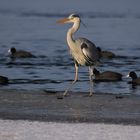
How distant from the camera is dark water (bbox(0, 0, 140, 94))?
62.7ft

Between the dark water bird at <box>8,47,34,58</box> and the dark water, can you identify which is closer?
the dark water

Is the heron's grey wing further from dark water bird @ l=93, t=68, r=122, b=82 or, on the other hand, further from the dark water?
dark water bird @ l=93, t=68, r=122, b=82

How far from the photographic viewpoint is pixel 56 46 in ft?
101

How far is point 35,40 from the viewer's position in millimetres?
33375

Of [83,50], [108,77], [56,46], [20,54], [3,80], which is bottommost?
[56,46]

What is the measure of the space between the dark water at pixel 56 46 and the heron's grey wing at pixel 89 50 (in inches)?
72.2

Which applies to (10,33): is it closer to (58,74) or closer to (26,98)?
(58,74)

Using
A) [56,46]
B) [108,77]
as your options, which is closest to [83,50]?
[108,77]

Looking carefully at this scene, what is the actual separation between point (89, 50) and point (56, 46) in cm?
1490

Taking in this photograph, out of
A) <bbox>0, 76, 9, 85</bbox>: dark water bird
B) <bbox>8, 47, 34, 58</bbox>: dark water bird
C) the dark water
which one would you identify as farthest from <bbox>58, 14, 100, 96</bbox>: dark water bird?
<bbox>8, 47, 34, 58</bbox>: dark water bird

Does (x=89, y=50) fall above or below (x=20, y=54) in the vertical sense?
above

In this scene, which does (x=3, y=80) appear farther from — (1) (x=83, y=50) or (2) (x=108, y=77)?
(1) (x=83, y=50)

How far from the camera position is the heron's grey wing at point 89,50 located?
1579cm

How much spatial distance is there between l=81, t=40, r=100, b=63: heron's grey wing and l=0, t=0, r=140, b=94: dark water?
1.83 meters
